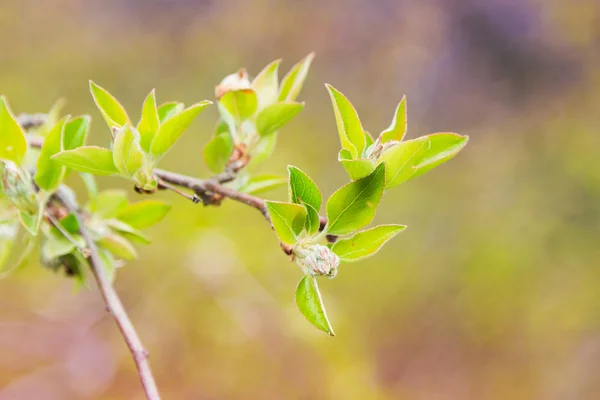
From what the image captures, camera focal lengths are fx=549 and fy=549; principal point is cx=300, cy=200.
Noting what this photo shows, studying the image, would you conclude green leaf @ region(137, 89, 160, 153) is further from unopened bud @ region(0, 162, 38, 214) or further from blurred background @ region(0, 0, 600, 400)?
blurred background @ region(0, 0, 600, 400)

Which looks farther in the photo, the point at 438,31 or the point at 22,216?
the point at 438,31

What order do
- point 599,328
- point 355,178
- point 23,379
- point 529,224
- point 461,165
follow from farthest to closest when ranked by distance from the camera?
point 461,165 < point 529,224 < point 599,328 < point 23,379 < point 355,178

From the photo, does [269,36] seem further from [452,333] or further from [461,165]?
[452,333]

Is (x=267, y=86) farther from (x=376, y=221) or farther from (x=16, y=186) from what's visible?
(x=376, y=221)

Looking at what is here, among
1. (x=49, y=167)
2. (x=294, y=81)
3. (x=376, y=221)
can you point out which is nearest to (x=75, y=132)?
(x=49, y=167)

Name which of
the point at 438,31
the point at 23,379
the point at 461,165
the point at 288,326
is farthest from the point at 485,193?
the point at 23,379

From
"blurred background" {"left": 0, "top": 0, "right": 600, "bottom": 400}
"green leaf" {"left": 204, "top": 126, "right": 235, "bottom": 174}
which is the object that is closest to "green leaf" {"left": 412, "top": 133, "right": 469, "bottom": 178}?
"green leaf" {"left": 204, "top": 126, "right": 235, "bottom": 174}
